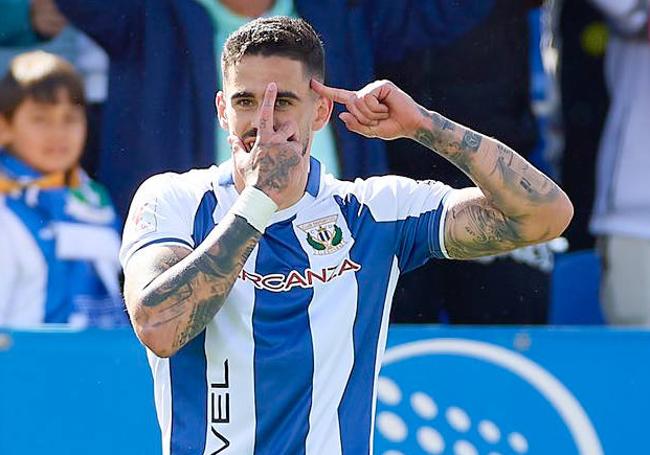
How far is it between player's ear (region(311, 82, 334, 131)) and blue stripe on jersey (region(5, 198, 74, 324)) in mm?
2906

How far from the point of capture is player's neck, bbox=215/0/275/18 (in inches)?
239

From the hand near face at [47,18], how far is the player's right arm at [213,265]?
10.9 ft

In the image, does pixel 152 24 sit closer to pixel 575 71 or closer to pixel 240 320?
pixel 575 71

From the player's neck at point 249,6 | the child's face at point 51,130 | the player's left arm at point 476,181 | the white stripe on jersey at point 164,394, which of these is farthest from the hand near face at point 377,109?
the child's face at point 51,130

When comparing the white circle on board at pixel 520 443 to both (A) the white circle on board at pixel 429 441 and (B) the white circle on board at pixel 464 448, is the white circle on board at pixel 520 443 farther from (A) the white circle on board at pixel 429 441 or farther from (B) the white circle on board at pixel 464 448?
(A) the white circle on board at pixel 429 441

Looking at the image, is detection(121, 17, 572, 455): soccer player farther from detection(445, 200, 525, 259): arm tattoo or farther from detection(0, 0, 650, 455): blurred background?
detection(0, 0, 650, 455): blurred background

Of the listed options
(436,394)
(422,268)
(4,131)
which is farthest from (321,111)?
(4,131)

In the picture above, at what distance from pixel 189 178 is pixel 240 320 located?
0.44 m

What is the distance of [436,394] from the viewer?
5.42m

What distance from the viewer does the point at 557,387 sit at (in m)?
5.43

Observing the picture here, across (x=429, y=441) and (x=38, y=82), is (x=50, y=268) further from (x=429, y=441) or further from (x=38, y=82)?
(x=429, y=441)

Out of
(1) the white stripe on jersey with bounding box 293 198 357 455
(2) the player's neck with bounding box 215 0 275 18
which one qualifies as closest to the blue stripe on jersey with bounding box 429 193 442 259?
(1) the white stripe on jersey with bounding box 293 198 357 455

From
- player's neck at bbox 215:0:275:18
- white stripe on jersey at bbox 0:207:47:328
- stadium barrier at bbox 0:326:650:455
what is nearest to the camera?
stadium barrier at bbox 0:326:650:455

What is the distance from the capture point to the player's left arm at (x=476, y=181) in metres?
3.57
